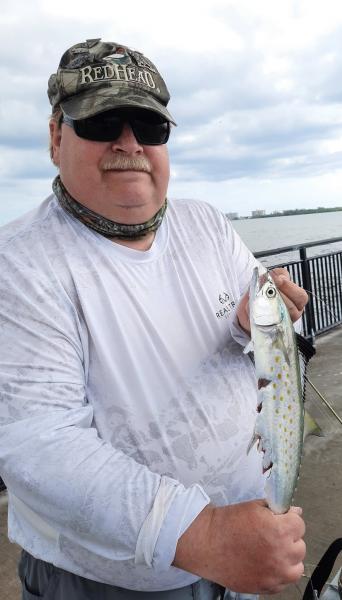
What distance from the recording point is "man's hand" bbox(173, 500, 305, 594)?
4.34 feet

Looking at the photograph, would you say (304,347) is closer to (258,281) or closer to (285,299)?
(285,299)

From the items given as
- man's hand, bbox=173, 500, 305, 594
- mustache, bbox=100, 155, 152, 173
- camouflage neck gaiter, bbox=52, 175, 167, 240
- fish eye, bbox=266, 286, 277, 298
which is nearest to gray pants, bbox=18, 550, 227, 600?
man's hand, bbox=173, 500, 305, 594

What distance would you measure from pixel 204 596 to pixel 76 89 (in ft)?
6.45

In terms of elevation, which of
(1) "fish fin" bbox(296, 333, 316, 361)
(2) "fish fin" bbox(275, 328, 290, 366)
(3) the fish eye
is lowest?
(1) "fish fin" bbox(296, 333, 316, 361)

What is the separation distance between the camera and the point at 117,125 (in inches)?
76.0

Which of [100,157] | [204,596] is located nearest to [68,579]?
[204,596]

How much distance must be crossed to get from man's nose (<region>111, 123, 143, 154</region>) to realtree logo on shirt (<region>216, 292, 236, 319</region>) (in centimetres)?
68

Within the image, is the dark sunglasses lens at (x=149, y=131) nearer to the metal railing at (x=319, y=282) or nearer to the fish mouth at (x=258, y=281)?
the fish mouth at (x=258, y=281)

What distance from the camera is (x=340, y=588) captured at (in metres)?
2.35

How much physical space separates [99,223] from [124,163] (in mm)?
249

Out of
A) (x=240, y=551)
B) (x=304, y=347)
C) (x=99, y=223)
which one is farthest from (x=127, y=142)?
(x=240, y=551)

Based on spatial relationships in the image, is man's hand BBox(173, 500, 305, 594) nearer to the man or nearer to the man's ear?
the man

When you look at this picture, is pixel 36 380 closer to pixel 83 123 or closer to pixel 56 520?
pixel 56 520

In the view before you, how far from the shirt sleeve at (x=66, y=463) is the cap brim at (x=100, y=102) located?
711mm
